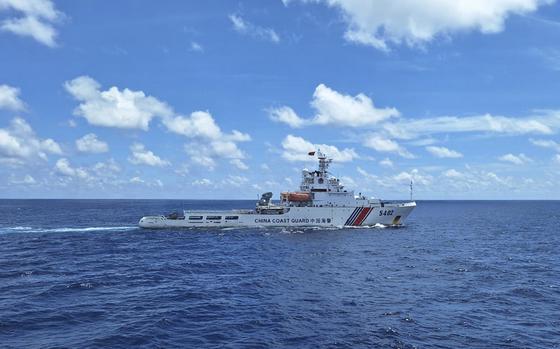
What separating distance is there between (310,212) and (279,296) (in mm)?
52724

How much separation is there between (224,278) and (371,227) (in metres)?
53.9

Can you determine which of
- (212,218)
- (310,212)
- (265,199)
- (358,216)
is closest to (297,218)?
(310,212)

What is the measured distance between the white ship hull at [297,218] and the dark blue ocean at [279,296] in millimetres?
19714

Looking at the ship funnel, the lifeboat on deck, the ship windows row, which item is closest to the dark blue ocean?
the lifeboat on deck

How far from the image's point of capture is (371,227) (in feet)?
306

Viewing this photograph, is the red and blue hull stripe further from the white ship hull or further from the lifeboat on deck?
the lifeboat on deck

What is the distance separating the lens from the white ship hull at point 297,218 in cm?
8981

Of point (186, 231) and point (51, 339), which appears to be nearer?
point (51, 339)

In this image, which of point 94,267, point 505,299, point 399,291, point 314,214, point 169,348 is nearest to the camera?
point 169,348

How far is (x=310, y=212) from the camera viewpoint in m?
89.8

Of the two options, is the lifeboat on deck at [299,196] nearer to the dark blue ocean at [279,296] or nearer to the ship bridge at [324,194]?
the ship bridge at [324,194]

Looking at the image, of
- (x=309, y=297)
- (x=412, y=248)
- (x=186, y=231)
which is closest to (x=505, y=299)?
(x=309, y=297)

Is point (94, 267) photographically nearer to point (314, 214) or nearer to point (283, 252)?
point (283, 252)

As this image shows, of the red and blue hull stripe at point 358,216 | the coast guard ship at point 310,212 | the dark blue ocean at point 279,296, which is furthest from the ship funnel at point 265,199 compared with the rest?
the dark blue ocean at point 279,296
